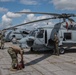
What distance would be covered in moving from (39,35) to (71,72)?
24.9 feet

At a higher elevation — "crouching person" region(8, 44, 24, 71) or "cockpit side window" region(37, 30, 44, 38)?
"cockpit side window" region(37, 30, 44, 38)

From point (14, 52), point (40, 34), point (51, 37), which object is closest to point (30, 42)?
point (40, 34)

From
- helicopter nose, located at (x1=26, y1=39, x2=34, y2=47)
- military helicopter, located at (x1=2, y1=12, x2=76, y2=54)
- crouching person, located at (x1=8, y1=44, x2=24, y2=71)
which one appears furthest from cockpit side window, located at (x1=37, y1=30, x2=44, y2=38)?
crouching person, located at (x1=8, y1=44, x2=24, y2=71)

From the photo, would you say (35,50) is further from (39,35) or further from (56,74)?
(56,74)

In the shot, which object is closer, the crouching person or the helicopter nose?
the crouching person

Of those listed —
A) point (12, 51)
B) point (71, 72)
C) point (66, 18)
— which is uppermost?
point (66, 18)

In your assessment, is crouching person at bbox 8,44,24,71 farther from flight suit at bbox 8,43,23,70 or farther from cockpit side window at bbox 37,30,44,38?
cockpit side window at bbox 37,30,44,38

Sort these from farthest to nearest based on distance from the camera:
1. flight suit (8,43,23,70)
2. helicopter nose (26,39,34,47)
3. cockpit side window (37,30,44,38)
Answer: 1. cockpit side window (37,30,44,38)
2. helicopter nose (26,39,34,47)
3. flight suit (8,43,23,70)

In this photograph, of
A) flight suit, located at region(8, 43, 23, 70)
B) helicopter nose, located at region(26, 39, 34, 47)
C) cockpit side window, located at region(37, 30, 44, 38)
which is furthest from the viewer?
cockpit side window, located at region(37, 30, 44, 38)

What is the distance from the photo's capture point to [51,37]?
16.7 m

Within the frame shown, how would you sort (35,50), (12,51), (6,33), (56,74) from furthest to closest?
(6,33) < (35,50) < (12,51) < (56,74)

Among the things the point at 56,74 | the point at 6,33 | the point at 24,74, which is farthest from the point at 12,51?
the point at 6,33

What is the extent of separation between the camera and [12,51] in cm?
977

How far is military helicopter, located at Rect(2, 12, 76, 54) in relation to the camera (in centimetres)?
1631
